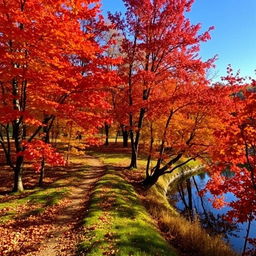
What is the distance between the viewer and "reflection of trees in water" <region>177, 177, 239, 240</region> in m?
22.3

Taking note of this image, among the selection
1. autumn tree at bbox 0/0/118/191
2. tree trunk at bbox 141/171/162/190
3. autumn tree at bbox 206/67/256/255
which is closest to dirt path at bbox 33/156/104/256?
autumn tree at bbox 0/0/118/191

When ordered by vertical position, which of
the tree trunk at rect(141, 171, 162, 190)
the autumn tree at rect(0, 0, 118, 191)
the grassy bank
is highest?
the autumn tree at rect(0, 0, 118, 191)

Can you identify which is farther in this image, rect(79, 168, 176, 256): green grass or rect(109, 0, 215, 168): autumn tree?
rect(109, 0, 215, 168): autumn tree

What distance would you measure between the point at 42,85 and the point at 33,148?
11.5ft

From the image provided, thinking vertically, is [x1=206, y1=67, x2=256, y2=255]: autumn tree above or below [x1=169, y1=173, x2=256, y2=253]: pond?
above

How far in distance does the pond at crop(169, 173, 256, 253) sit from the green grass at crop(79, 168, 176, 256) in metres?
5.10

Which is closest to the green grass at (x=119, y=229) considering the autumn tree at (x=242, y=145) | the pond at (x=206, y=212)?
the autumn tree at (x=242, y=145)

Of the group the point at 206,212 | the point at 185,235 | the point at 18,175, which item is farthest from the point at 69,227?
the point at 206,212

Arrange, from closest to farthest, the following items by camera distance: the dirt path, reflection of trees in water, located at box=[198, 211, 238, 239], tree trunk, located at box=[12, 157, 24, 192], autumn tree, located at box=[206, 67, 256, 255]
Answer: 1. the dirt path
2. autumn tree, located at box=[206, 67, 256, 255]
3. tree trunk, located at box=[12, 157, 24, 192]
4. reflection of trees in water, located at box=[198, 211, 238, 239]

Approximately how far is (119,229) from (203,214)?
15769mm

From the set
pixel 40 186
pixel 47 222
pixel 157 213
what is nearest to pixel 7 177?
pixel 40 186

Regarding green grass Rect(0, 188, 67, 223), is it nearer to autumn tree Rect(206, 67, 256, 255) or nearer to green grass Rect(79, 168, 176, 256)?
green grass Rect(79, 168, 176, 256)

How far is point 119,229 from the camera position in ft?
42.8

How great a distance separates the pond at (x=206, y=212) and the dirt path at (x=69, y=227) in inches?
326
